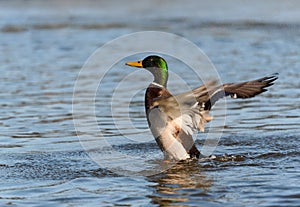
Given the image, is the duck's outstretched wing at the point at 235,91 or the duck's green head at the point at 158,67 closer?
the duck's outstretched wing at the point at 235,91

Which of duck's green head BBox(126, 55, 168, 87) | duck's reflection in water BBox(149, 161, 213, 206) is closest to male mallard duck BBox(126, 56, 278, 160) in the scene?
duck's green head BBox(126, 55, 168, 87)

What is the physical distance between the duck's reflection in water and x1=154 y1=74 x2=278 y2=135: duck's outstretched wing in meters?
0.38

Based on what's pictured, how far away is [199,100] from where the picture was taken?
7.04 metres

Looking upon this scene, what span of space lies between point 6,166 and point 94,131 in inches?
72.9

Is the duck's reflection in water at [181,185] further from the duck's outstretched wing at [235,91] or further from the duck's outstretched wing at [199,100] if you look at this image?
the duck's outstretched wing at [235,91]

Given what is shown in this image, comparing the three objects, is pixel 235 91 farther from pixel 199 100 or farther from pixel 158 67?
pixel 158 67

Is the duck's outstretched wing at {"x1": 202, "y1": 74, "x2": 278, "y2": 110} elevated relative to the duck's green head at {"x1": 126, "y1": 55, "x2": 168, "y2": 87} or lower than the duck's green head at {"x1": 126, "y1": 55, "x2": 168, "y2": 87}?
lower

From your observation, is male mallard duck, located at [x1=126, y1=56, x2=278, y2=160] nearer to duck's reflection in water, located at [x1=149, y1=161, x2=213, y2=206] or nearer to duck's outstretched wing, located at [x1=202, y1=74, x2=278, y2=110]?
duck's outstretched wing, located at [x1=202, y1=74, x2=278, y2=110]

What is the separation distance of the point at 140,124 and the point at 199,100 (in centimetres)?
242

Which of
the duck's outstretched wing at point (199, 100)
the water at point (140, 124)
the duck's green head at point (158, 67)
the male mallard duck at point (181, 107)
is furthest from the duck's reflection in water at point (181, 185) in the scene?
the duck's green head at point (158, 67)

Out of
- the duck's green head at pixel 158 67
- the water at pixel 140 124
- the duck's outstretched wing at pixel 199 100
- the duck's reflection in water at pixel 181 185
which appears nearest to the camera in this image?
the duck's reflection in water at pixel 181 185

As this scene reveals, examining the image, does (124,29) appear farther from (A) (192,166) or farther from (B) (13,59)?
(A) (192,166)

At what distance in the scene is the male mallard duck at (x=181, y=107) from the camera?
7082 millimetres

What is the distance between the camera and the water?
6402 mm
